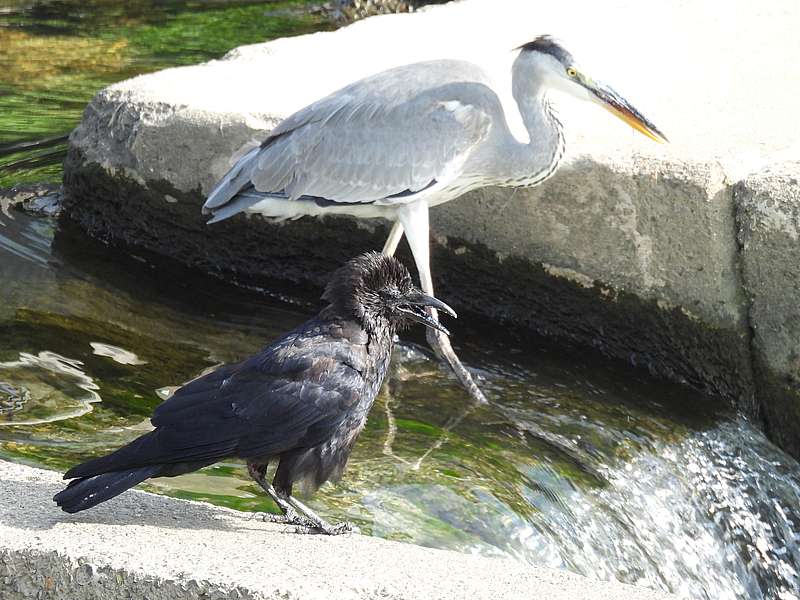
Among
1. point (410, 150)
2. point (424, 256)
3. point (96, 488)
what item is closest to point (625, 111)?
point (410, 150)

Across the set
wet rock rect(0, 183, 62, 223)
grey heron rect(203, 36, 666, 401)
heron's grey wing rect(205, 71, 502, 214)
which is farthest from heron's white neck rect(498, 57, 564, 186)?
wet rock rect(0, 183, 62, 223)

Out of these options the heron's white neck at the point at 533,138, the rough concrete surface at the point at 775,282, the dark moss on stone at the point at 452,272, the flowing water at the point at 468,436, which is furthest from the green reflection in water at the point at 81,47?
the rough concrete surface at the point at 775,282

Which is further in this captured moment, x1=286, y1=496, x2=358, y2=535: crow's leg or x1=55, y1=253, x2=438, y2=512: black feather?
x1=286, y1=496, x2=358, y2=535: crow's leg

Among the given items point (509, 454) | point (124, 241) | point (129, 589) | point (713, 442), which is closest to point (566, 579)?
point (129, 589)

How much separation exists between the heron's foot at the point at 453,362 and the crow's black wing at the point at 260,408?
1809 millimetres

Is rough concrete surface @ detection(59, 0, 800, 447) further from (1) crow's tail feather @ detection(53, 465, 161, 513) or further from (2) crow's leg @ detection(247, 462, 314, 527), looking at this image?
(1) crow's tail feather @ detection(53, 465, 161, 513)

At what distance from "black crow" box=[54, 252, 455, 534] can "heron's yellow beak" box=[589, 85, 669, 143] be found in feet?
6.60

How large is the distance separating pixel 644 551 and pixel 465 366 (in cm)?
138

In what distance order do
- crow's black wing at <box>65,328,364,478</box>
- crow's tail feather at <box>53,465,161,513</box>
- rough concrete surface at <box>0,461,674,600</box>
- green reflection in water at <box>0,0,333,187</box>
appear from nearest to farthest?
rough concrete surface at <box>0,461,674,600</box>, crow's tail feather at <box>53,465,161,513</box>, crow's black wing at <box>65,328,364,478</box>, green reflection in water at <box>0,0,333,187</box>

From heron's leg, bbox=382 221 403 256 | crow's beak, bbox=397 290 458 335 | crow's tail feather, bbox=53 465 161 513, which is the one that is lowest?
crow's tail feather, bbox=53 465 161 513

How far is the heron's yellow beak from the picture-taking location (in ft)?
17.8

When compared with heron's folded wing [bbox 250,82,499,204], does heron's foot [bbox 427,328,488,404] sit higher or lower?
lower

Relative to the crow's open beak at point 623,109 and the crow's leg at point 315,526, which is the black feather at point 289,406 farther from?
the crow's open beak at point 623,109

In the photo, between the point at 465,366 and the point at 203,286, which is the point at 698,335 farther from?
the point at 203,286
